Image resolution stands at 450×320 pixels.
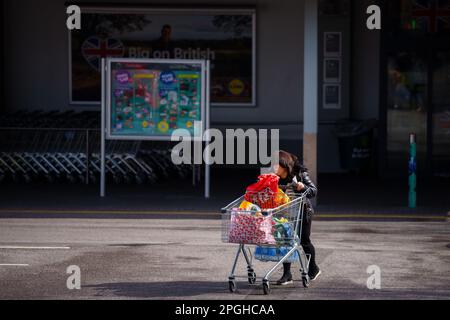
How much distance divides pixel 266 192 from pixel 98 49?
13058 mm

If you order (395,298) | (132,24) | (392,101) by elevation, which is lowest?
(395,298)

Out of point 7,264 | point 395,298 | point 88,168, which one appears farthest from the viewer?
point 88,168

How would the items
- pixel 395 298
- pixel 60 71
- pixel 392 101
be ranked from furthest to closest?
pixel 60 71 < pixel 392 101 < pixel 395 298

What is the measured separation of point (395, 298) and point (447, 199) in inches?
319

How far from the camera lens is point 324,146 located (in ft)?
72.7

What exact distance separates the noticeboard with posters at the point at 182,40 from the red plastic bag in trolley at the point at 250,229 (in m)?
12.5

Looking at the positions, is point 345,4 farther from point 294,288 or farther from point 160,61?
point 294,288

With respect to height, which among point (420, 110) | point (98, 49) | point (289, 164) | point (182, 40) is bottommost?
point (289, 164)

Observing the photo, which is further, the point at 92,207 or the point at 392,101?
the point at 392,101

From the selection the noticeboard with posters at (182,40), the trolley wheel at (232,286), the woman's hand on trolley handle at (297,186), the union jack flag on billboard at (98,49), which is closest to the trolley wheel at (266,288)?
the trolley wheel at (232,286)

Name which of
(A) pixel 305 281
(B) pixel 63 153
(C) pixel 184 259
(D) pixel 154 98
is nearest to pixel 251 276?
(A) pixel 305 281

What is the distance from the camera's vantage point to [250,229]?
999 cm

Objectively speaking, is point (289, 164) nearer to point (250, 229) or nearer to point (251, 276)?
point (250, 229)

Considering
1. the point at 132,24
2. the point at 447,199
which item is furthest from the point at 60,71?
the point at 447,199
